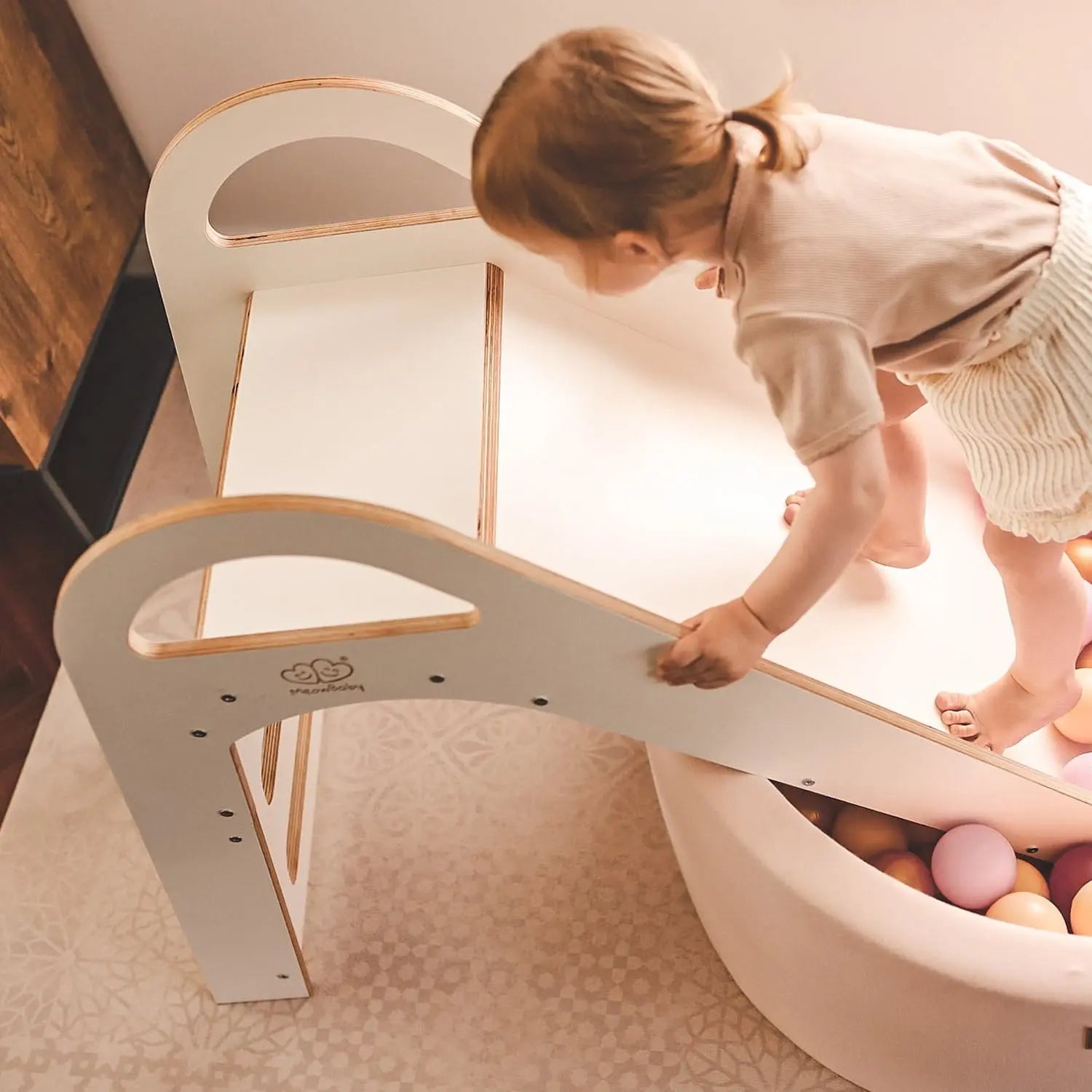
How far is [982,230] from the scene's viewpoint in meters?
0.83

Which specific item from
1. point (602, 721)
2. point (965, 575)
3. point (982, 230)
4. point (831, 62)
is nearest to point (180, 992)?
point (602, 721)

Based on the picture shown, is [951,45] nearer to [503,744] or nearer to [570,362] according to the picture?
[570,362]

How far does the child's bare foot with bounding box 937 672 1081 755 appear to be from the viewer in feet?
3.41

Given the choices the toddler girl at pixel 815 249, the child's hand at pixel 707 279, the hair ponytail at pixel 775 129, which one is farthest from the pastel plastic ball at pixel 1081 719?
the hair ponytail at pixel 775 129

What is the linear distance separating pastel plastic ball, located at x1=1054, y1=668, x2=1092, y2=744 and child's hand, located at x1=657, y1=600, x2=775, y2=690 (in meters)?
0.42

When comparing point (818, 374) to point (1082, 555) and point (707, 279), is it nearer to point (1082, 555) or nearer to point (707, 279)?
point (707, 279)

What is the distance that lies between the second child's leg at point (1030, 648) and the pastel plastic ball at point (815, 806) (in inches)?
6.2

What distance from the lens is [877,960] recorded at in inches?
35.7

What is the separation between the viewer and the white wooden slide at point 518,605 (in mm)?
816

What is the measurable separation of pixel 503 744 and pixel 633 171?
0.76m

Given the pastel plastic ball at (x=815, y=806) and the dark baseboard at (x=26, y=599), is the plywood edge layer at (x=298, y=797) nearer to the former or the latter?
the dark baseboard at (x=26, y=599)

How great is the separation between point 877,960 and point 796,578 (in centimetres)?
31

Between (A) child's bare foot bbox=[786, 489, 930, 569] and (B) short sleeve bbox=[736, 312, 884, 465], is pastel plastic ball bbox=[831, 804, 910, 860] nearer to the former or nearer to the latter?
(A) child's bare foot bbox=[786, 489, 930, 569]

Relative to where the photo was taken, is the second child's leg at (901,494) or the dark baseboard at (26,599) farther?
the dark baseboard at (26,599)
